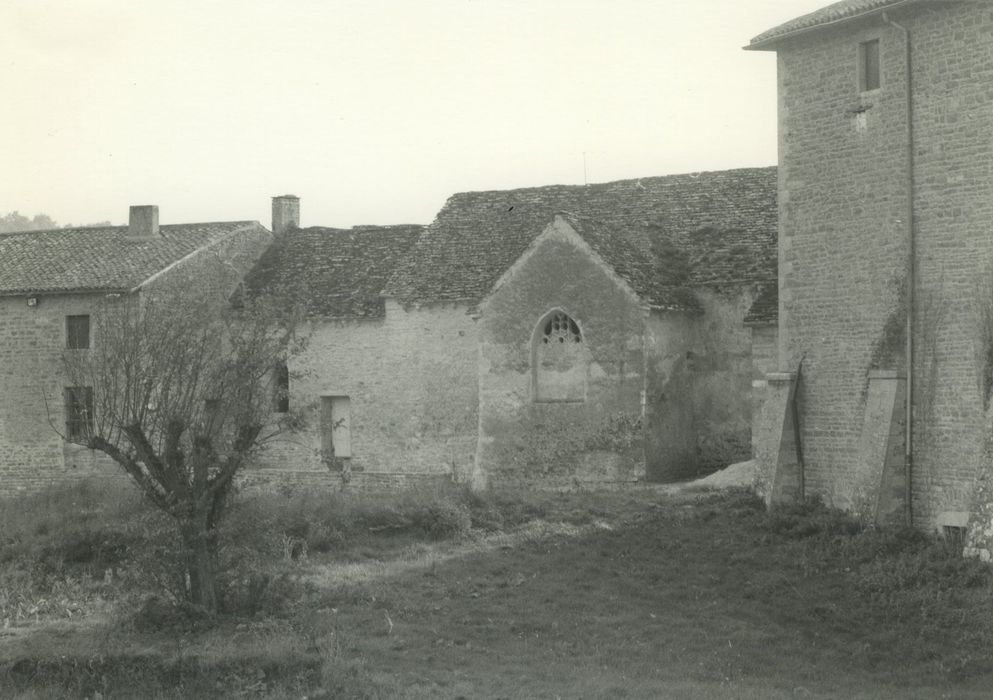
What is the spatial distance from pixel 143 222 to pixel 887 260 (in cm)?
2071

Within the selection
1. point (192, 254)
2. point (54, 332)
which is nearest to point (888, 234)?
point (192, 254)

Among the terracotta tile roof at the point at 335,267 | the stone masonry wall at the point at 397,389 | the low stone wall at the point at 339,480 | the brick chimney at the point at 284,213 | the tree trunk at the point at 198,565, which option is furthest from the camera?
the brick chimney at the point at 284,213

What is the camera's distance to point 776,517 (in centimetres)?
2042

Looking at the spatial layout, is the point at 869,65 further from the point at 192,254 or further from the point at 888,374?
the point at 192,254

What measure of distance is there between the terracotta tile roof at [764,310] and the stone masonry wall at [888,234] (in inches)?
88.0

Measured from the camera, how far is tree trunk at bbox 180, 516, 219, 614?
56.0 feet

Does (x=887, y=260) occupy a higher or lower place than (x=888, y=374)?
higher

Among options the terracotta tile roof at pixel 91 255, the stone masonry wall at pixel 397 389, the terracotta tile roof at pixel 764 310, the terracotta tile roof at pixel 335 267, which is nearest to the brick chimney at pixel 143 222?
the terracotta tile roof at pixel 91 255

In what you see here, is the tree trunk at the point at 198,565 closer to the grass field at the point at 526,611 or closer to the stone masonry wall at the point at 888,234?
the grass field at the point at 526,611

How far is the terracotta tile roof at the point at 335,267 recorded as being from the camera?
3105 cm

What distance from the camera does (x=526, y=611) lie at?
668 inches

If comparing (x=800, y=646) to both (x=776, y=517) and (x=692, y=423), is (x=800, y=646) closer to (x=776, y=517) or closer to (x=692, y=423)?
(x=776, y=517)

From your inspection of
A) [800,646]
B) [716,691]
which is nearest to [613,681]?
[716,691]

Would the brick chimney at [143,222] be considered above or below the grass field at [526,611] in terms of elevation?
above
